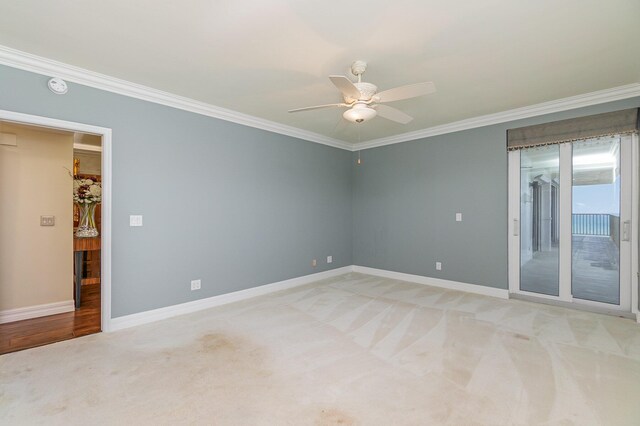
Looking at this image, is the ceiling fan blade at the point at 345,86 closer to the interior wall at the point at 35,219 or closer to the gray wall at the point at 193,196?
the gray wall at the point at 193,196

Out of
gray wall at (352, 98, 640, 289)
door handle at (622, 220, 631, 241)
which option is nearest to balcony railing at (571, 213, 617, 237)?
door handle at (622, 220, 631, 241)

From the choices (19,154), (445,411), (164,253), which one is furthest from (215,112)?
(445,411)

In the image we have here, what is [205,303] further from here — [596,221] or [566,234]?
[596,221]

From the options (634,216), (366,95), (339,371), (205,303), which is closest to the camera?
(339,371)

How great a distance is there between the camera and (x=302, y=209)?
5113mm

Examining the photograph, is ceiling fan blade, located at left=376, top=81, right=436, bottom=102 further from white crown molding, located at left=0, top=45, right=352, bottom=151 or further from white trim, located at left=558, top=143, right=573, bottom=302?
white trim, located at left=558, top=143, right=573, bottom=302

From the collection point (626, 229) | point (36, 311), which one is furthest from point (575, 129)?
point (36, 311)

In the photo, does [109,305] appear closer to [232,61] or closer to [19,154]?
[19,154]

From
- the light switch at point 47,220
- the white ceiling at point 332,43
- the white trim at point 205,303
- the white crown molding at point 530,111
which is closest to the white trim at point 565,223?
the white crown molding at point 530,111

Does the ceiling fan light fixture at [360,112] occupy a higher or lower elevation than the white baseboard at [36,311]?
higher

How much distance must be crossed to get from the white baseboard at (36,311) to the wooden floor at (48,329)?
8 centimetres

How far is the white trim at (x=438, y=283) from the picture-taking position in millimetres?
4293

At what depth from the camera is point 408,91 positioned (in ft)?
8.02

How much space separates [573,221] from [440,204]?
169cm
